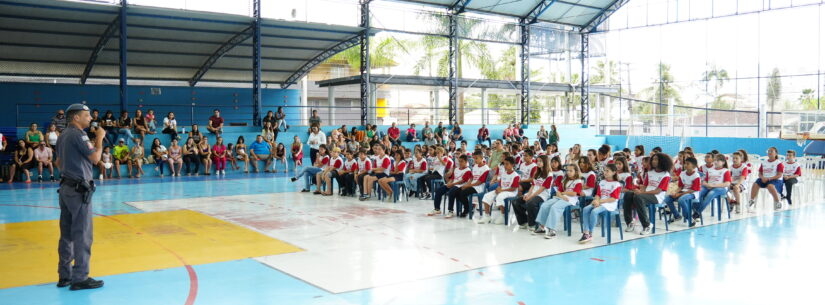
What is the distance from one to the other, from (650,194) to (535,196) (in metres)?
1.79

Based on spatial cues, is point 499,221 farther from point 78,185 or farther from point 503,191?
point 78,185

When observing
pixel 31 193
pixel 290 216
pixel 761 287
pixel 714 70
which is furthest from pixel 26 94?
pixel 714 70

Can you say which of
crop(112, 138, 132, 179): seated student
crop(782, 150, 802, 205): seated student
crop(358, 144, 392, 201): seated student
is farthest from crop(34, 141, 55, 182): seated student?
crop(782, 150, 802, 205): seated student

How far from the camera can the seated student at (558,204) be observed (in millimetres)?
8844

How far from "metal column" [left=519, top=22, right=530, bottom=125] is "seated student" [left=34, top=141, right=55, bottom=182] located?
69.3ft

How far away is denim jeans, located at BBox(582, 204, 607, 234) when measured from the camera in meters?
8.53

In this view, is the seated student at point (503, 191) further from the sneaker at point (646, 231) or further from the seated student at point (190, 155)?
the seated student at point (190, 155)

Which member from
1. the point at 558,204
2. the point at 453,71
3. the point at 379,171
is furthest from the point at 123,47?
the point at 558,204

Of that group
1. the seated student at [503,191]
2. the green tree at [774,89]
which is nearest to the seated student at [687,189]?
the seated student at [503,191]

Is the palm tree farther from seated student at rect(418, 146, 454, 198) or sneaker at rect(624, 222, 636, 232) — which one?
sneaker at rect(624, 222, 636, 232)

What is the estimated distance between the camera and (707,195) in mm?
10242

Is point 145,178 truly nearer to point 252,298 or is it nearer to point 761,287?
point 252,298

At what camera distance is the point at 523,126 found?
3073 cm

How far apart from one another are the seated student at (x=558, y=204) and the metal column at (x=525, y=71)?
22.0m
